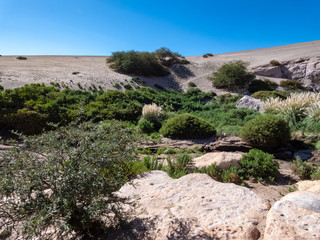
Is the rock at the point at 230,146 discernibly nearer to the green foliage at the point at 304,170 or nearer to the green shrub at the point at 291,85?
the green foliage at the point at 304,170

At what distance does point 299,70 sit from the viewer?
22281mm

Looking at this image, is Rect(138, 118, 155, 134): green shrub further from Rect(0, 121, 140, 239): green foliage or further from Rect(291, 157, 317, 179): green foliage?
Rect(0, 121, 140, 239): green foliage

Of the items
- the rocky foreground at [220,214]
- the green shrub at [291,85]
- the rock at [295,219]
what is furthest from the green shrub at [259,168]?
the green shrub at [291,85]

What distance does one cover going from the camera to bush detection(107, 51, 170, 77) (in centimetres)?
2285

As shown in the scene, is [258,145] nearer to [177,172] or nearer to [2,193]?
[177,172]

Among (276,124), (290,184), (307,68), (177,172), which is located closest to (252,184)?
(290,184)

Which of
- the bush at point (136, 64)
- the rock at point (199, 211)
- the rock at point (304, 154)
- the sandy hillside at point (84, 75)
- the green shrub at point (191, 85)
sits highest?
the bush at point (136, 64)

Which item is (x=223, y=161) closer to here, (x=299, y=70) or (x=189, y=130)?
(x=189, y=130)

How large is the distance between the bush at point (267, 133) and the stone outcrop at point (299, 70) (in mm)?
19691

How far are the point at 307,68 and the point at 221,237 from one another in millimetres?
26633

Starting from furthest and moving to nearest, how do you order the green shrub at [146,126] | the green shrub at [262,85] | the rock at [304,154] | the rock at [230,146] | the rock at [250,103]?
the green shrub at [262,85] → the rock at [250,103] → the green shrub at [146,126] → the rock at [230,146] → the rock at [304,154]

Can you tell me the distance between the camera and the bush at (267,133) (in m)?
5.90

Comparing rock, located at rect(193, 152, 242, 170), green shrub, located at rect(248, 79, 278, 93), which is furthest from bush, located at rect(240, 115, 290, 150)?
green shrub, located at rect(248, 79, 278, 93)

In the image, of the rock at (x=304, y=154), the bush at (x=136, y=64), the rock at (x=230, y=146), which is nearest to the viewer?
the rock at (x=304, y=154)
